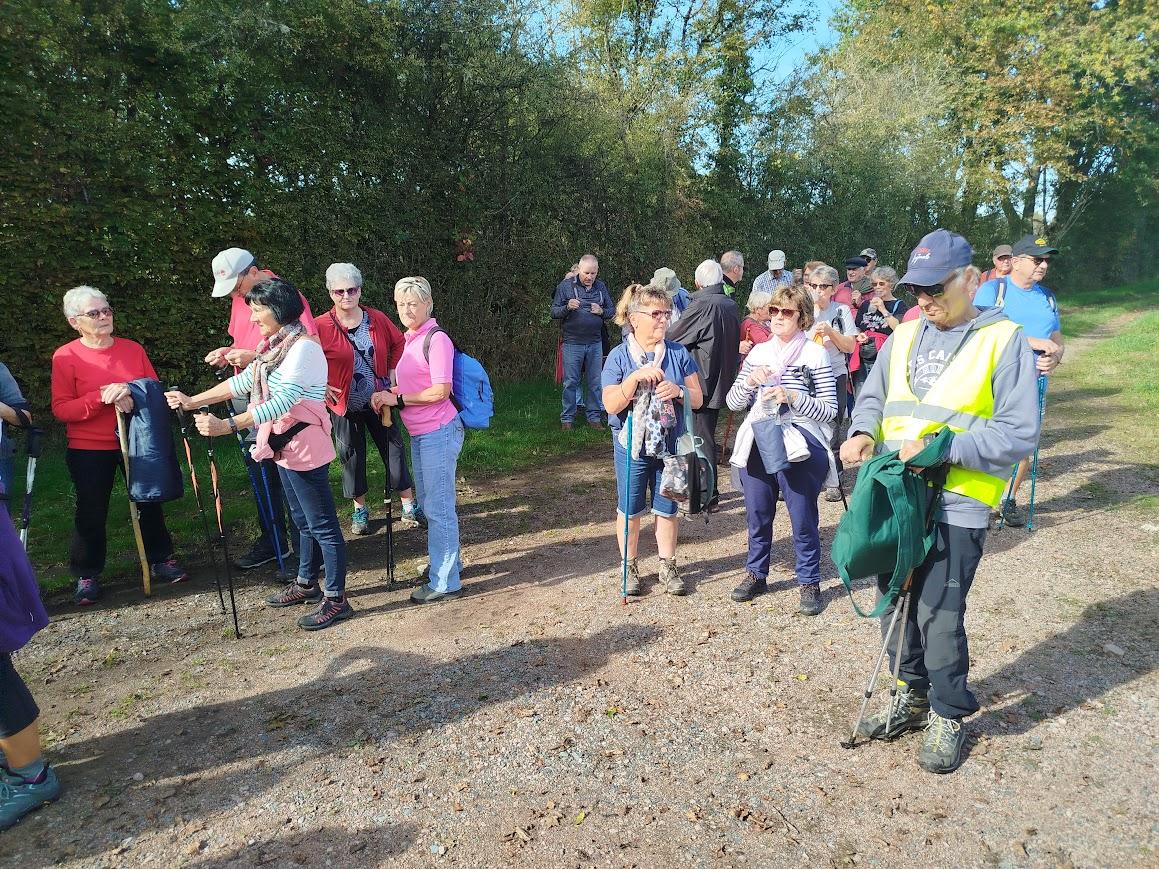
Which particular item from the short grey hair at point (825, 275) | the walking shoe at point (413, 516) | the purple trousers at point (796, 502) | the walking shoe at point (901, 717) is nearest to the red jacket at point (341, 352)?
the walking shoe at point (413, 516)

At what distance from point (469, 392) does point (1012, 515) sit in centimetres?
485

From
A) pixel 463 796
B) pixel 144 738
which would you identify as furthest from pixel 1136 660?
pixel 144 738

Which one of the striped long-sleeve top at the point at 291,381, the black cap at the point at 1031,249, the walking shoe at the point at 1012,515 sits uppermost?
the black cap at the point at 1031,249

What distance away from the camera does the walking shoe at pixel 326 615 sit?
488 centimetres

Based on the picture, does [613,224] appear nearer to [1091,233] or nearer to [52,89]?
[52,89]

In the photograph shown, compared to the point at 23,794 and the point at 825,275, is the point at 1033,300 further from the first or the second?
the point at 23,794

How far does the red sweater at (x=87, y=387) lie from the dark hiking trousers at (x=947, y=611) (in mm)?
5248

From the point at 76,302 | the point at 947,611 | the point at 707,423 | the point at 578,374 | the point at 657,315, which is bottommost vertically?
the point at 947,611

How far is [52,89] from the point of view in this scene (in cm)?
754

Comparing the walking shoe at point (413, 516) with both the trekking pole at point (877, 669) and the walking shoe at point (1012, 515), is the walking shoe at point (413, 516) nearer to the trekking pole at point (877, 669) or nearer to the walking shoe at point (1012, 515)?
the trekking pole at point (877, 669)

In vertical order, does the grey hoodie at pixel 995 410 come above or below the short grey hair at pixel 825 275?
below

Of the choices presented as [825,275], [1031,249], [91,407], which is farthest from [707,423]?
[91,407]

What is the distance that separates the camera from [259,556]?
5.98 m

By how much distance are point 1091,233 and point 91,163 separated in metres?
43.0
